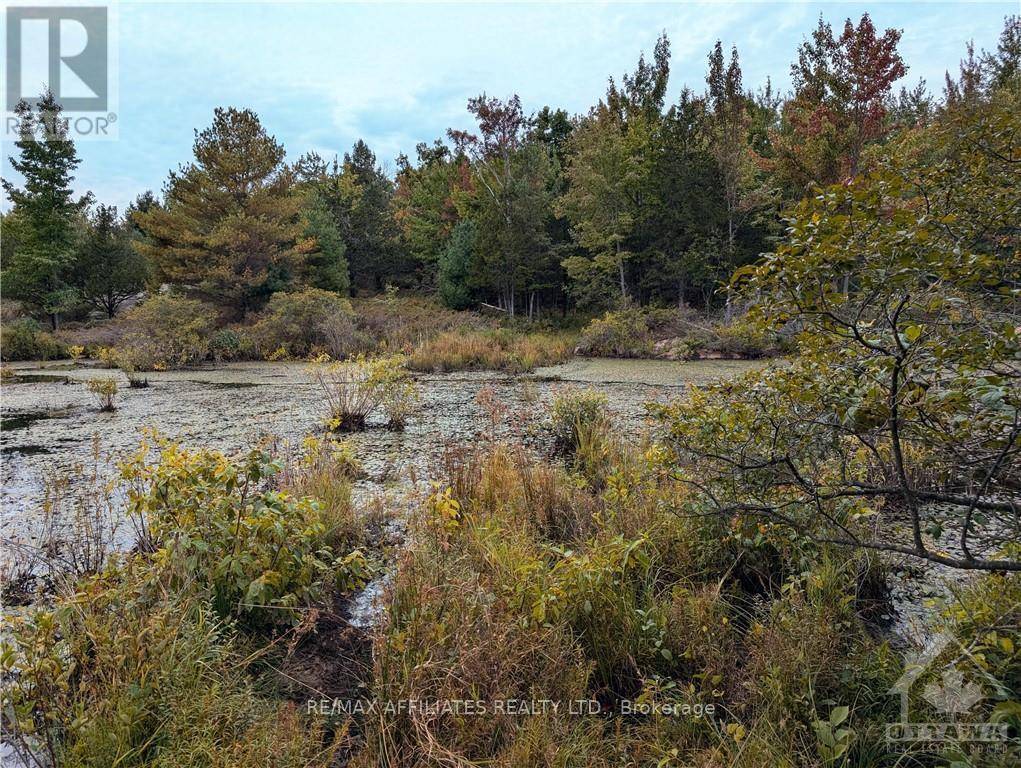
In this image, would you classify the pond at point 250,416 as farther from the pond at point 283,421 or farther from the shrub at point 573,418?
the shrub at point 573,418

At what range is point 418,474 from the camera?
3.80 metres

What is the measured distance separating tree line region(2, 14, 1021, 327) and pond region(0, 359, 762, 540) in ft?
23.4

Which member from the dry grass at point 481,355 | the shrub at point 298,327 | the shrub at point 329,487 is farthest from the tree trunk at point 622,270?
the shrub at point 329,487

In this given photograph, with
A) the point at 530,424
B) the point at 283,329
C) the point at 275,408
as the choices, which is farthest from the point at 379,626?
the point at 283,329

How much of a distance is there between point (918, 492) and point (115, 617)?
2287mm

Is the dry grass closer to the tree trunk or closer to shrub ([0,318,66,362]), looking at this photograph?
the tree trunk

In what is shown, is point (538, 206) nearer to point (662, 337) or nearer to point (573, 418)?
point (662, 337)

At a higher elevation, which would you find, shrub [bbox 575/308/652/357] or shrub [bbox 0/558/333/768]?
shrub [bbox 575/308/652/357]

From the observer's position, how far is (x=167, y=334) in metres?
12.7

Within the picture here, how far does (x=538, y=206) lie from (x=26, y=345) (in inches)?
633

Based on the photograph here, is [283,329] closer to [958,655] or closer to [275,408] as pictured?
[275,408]

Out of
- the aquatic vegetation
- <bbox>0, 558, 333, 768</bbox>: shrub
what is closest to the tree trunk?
the aquatic vegetation

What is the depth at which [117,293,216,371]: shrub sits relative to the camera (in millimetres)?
11633

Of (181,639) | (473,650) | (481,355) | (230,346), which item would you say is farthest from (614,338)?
(181,639)
